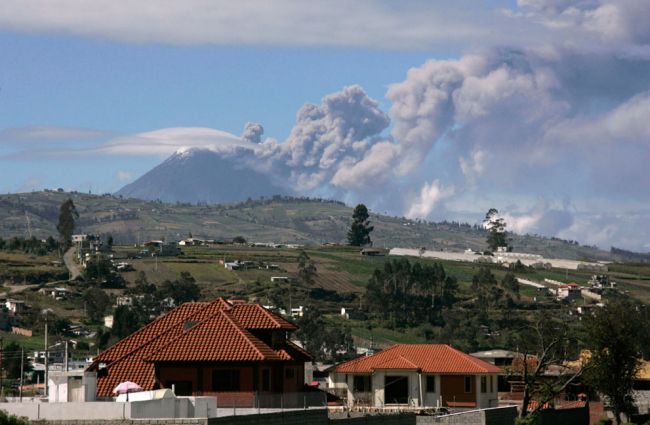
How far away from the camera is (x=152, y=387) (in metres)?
67.3

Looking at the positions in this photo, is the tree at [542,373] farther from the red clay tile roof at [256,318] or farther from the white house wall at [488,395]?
the red clay tile roof at [256,318]

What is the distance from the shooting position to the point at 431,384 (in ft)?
335

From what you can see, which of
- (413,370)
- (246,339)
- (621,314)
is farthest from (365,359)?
(246,339)

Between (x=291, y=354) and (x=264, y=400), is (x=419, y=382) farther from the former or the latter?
(x=264, y=400)

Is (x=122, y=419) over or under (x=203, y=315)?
under

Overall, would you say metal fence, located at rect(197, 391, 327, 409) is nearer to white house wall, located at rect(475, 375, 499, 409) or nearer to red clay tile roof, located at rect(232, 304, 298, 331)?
red clay tile roof, located at rect(232, 304, 298, 331)

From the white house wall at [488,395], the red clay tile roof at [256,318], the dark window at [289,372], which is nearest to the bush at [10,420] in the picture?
the dark window at [289,372]

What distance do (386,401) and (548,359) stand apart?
13249 mm

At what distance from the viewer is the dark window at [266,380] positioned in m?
68.5

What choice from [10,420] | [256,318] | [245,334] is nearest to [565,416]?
[256,318]

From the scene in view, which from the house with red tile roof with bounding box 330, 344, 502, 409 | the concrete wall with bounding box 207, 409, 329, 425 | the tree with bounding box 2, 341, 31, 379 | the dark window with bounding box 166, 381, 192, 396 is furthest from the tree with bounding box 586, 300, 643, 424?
the tree with bounding box 2, 341, 31, 379

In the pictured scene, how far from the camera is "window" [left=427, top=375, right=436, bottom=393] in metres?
102

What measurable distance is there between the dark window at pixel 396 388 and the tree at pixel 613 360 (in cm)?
1438

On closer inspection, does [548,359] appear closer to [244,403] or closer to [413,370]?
[413,370]
